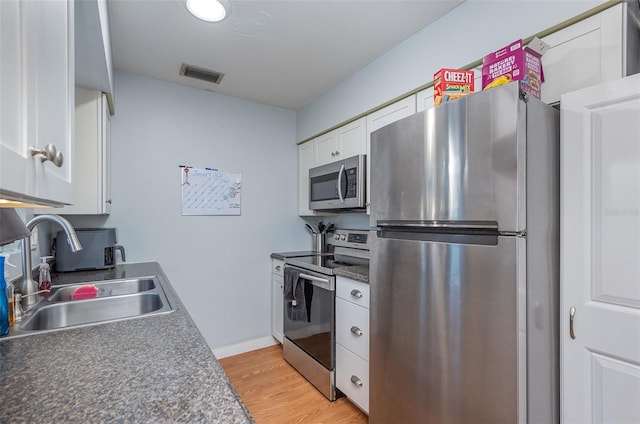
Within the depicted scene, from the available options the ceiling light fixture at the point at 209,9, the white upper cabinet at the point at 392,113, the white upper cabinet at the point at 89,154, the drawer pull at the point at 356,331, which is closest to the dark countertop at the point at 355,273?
the drawer pull at the point at 356,331

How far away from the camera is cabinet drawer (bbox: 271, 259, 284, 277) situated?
2818mm

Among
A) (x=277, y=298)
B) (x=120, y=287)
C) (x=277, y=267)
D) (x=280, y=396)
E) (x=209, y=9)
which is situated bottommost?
(x=280, y=396)

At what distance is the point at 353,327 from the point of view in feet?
6.29

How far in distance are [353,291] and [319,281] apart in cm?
35

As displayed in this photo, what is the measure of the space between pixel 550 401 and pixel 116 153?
3017 mm

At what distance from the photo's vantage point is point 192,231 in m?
2.66

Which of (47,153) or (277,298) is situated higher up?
(47,153)

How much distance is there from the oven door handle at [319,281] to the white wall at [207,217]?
0.85 m

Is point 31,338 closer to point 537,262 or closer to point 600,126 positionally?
point 537,262

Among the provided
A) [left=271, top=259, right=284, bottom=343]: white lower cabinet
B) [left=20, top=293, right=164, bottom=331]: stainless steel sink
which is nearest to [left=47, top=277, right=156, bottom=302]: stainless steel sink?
[left=20, top=293, right=164, bottom=331]: stainless steel sink

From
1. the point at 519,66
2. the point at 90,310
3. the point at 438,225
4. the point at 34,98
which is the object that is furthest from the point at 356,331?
the point at 34,98

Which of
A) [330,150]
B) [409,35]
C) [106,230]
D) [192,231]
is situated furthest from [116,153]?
[409,35]

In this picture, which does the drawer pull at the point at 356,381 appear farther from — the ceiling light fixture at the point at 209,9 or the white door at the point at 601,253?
the ceiling light fixture at the point at 209,9

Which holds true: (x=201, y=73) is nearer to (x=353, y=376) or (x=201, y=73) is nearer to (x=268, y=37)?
(x=268, y=37)
